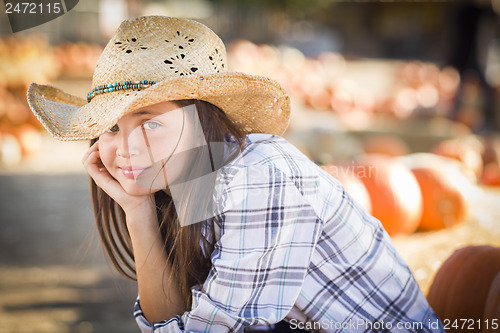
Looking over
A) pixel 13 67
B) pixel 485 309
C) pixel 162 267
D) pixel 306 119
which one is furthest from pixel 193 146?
pixel 13 67

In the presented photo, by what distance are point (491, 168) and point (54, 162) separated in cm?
474

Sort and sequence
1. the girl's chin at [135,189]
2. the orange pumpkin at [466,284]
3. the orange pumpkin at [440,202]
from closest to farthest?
the girl's chin at [135,189] → the orange pumpkin at [466,284] → the orange pumpkin at [440,202]

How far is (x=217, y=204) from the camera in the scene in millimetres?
1331

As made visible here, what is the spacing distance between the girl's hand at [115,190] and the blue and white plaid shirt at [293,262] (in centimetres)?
25

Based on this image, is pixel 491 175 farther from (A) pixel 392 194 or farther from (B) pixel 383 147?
(A) pixel 392 194

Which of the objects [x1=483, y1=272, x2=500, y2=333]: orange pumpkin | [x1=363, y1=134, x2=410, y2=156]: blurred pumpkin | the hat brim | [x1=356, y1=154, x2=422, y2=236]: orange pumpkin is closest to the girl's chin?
the hat brim

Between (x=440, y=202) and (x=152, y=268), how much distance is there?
2.41 meters

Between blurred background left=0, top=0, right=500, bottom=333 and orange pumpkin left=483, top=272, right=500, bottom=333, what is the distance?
687 mm

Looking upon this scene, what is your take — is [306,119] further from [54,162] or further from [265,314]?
[265,314]

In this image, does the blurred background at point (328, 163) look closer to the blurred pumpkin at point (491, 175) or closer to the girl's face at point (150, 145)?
the blurred pumpkin at point (491, 175)

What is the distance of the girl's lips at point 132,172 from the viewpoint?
4.39 feet

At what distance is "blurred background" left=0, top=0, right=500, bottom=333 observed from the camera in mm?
2775

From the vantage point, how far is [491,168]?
15.6 ft

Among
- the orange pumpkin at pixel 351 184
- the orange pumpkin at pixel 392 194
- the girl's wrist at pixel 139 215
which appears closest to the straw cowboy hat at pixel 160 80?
the girl's wrist at pixel 139 215
